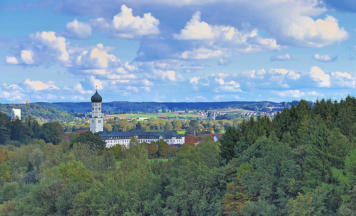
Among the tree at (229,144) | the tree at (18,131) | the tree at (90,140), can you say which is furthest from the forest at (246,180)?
the tree at (18,131)

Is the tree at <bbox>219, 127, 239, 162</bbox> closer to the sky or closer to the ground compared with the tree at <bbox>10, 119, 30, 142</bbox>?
closer to the sky

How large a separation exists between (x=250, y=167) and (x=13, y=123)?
516 ft

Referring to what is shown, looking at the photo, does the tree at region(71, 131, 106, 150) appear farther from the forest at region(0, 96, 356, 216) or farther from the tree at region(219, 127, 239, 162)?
the tree at region(219, 127, 239, 162)

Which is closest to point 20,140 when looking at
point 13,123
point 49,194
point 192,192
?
point 13,123

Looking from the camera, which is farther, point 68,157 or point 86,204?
point 68,157

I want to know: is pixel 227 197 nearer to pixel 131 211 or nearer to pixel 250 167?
pixel 250 167

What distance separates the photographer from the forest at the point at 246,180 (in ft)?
175

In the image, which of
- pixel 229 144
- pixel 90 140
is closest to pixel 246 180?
pixel 229 144

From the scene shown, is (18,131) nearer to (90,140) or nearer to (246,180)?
(90,140)

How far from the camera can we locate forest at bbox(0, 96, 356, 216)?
53438 mm

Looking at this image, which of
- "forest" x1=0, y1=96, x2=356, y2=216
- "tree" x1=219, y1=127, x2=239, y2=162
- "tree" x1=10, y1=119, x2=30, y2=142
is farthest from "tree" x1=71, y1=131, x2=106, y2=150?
"tree" x1=219, y1=127, x2=239, y2=162

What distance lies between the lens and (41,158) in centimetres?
12025

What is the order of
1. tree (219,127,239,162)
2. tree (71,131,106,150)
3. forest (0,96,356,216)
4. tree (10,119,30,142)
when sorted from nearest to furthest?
1. forest (0,96,356,216)
2. tree (219,127,239,162)
3. tree (71,131,106,150)
4. tree (10,119,30,142)

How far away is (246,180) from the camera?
59750 millimetres
